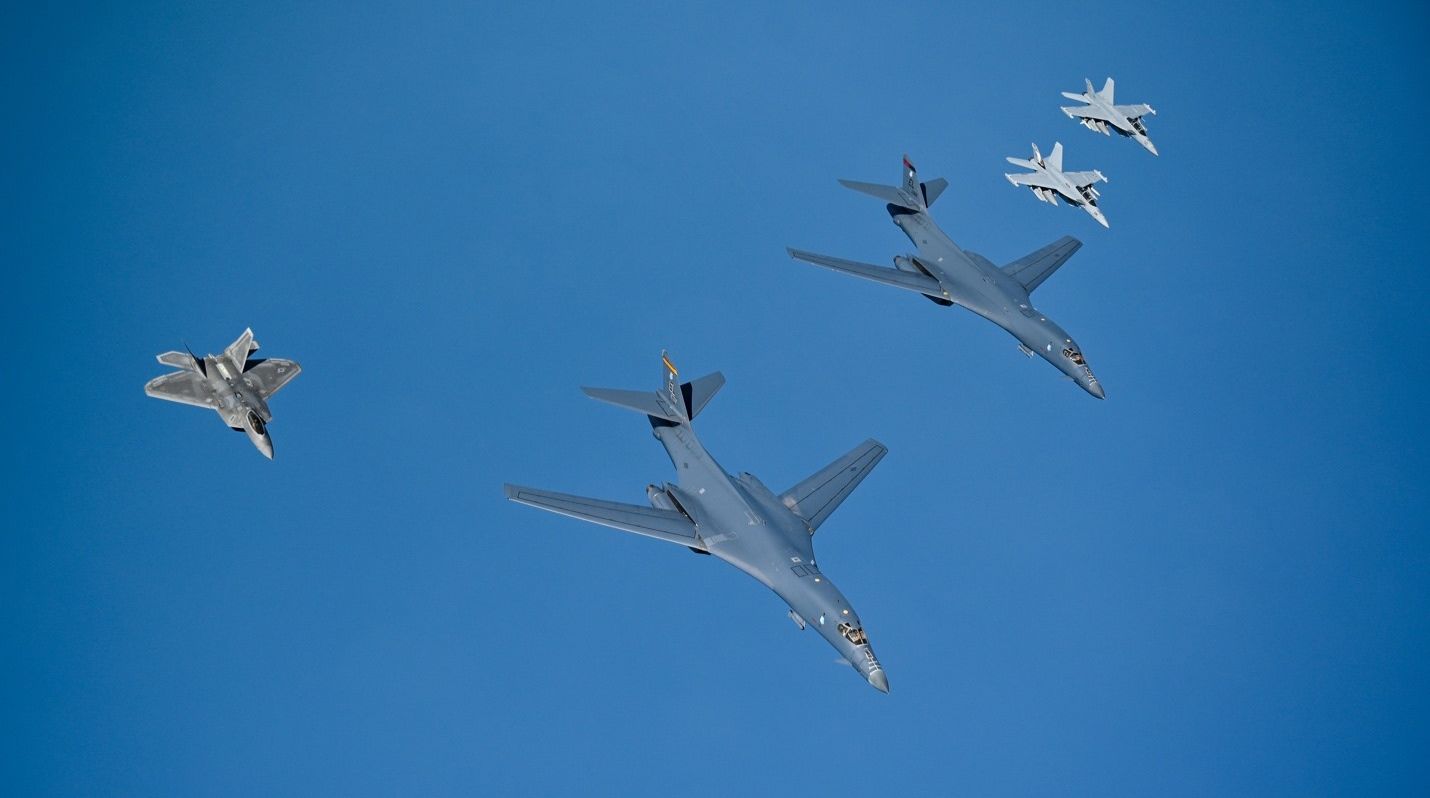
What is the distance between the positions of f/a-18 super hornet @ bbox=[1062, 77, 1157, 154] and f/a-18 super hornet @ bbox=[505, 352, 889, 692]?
20.2 metres

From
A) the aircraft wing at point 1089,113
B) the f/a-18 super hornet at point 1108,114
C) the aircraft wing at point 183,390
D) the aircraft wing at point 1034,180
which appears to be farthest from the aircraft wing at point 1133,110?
the aircraft wing at point 183,390

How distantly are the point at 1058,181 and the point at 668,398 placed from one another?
788 inches

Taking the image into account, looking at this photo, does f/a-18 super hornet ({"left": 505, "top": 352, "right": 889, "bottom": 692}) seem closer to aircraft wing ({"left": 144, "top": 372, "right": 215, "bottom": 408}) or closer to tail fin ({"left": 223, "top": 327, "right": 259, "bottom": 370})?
tail fin ({"left": 223, "top": 327, "right": 259, "bottom": 370})

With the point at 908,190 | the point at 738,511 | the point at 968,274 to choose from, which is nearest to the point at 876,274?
the point at 968,274

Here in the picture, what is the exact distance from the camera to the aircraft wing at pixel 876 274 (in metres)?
44.7

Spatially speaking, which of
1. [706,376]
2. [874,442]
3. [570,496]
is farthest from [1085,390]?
[570,496]

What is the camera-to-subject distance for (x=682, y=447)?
39.0 m

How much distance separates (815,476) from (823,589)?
5.49m

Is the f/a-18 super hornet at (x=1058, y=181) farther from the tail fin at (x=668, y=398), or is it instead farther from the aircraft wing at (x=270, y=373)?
the aircraft wing at (x=270, y=373)

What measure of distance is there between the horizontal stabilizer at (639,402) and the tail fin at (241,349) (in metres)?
11.5

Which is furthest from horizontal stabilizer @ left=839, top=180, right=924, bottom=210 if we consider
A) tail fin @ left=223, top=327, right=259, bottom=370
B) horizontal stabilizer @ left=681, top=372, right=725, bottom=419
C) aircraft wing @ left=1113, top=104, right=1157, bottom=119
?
tail fin @ left=223, top=327, right=259, bottom=370

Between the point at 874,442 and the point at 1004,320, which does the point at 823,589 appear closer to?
the point at 874,442

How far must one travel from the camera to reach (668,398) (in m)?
39.8

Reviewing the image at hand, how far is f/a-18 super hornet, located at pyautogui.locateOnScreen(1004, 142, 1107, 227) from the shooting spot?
47.7m
